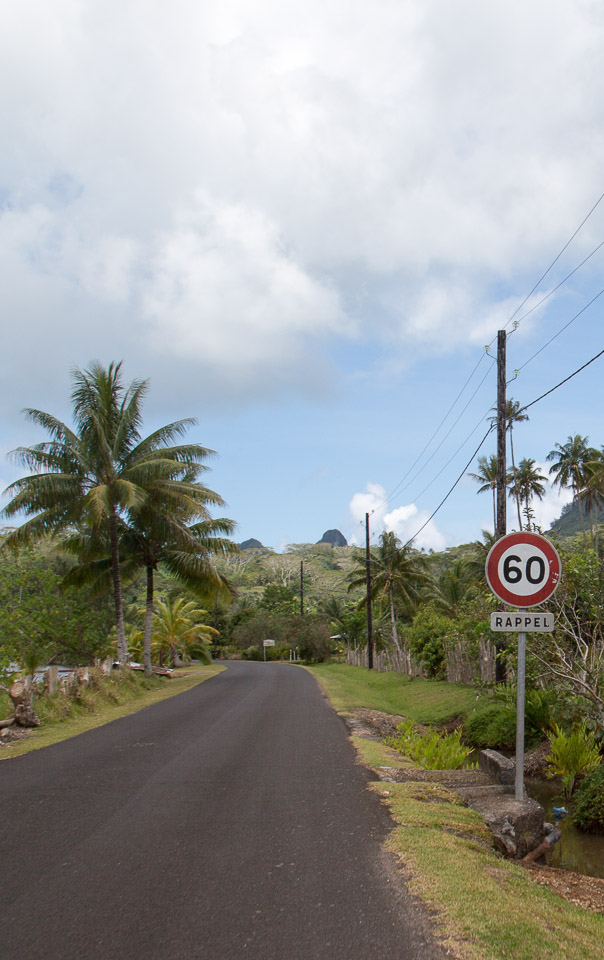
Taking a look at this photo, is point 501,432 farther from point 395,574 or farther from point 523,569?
point 395,574

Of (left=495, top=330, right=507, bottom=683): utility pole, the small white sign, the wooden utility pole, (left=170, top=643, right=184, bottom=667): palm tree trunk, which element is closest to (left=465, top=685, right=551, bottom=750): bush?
(left=495, top=330, right=507, bottom=683): utility pole

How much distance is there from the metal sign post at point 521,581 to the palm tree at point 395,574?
32963 millimetres

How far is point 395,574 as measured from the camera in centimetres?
4047

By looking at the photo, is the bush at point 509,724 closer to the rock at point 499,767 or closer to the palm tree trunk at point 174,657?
the rock at point 499,767

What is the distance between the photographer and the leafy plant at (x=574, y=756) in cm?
939

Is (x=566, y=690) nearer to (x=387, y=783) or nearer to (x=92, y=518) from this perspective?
(x=387, y=783)

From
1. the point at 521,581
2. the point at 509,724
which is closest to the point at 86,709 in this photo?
the point at 509,724

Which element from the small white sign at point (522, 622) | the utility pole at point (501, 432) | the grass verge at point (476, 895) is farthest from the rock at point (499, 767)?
the utility pole at point (501, 432)

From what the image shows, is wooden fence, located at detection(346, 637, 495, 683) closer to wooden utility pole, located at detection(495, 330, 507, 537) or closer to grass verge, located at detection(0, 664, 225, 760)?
wooden utility pole, located at detection(495, 330, 507, 537)

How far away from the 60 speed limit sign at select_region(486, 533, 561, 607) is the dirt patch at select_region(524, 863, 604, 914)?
2.20m

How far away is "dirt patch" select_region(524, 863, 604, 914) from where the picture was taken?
16.0ft

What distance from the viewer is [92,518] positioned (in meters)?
21.5

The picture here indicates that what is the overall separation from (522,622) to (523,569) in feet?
1.63

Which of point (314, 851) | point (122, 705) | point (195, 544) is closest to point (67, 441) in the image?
point (195, 544)
